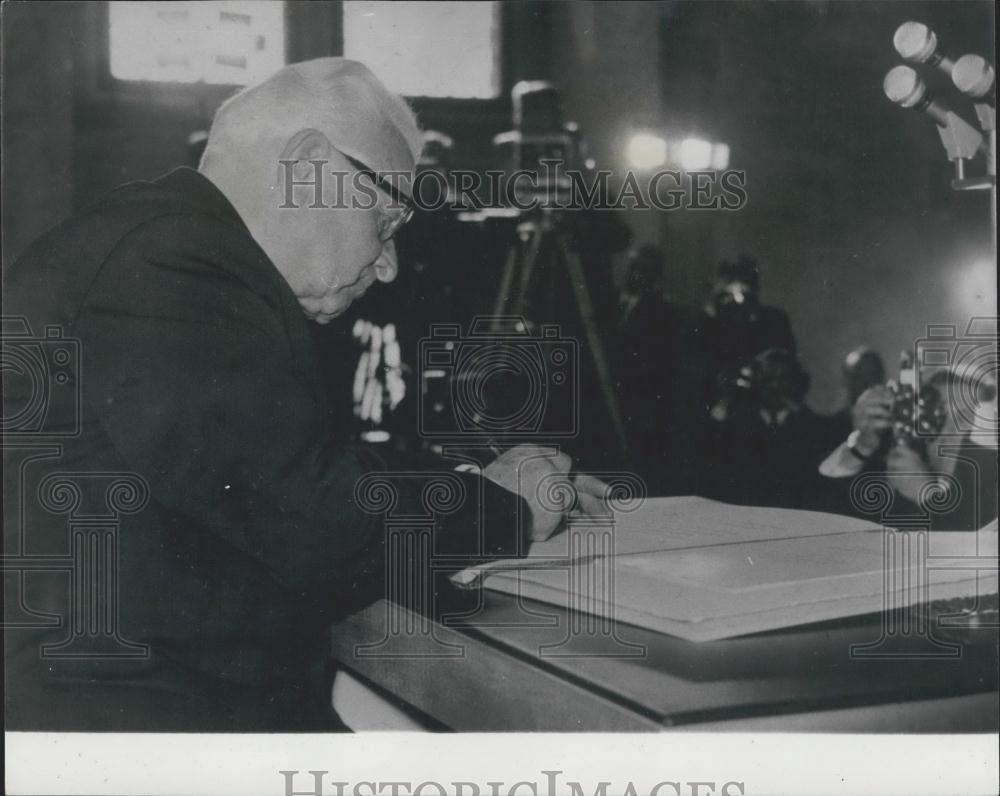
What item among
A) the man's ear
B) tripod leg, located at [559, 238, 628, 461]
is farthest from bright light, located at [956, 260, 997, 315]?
the man's ear

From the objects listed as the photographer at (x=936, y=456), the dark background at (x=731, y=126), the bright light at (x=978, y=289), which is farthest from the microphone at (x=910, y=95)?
the photographer at (x=936, y=456)

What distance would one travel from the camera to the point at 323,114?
958mm

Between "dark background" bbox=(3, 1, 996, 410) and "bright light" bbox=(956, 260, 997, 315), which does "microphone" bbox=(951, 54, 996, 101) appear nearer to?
"dark background" bbox=(3, 1, 996, 410)

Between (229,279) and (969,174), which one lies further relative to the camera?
(969,174)

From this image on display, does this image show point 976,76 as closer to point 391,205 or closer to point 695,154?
point 695,154

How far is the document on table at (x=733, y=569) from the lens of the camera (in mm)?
611

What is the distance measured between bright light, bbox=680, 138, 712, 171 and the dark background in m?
0.01

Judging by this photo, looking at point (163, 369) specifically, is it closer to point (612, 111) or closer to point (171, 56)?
point (171, 56)

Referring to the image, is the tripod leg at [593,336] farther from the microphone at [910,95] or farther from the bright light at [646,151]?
the microphone at [910,95]

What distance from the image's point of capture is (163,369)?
2.73ft

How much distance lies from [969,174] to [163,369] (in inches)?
35.4

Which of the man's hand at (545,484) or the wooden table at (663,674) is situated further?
the man's hand at (545,484)

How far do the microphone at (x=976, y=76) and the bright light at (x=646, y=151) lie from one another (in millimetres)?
345

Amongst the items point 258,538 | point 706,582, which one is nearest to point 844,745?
point 706,582
